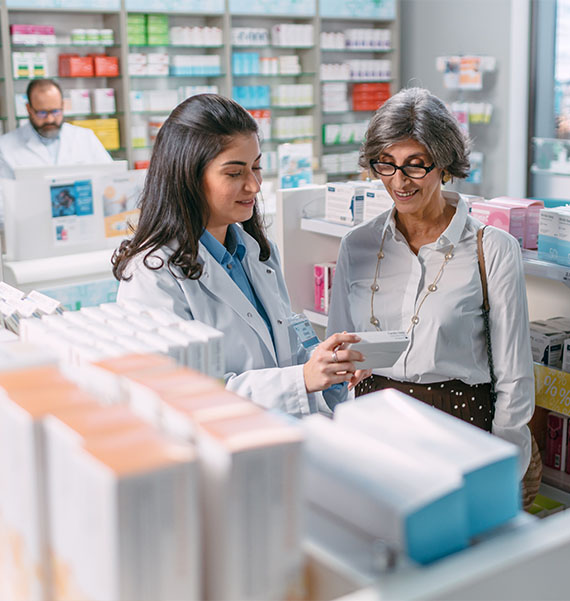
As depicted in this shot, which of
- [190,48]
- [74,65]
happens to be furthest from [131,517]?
[190,48]

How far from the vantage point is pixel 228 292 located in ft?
6.72

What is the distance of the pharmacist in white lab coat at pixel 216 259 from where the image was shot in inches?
75.5

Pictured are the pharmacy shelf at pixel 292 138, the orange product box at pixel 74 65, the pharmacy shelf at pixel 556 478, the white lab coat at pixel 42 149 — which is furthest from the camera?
the pharmacy shelf at pixel 292 138

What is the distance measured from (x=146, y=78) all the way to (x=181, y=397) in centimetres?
752

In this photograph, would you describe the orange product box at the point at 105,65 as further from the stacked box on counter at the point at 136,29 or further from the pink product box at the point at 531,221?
the pink product box at the point at 531,221

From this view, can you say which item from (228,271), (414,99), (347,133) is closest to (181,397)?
(228,271)

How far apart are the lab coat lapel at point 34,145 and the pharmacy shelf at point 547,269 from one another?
5.20m

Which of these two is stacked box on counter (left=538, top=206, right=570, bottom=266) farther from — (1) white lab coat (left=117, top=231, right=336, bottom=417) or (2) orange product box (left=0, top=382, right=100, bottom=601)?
(2) orange product box (left=0, top=382, right=100, bottom=601)

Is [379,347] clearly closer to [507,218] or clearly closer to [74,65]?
[507,218]

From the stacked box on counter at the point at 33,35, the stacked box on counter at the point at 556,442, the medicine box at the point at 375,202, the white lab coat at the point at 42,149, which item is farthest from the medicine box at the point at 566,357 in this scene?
the stacked box on counter at the point at 33,35

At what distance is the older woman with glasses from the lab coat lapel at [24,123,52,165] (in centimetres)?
513

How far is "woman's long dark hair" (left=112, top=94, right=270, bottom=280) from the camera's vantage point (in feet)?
6.79

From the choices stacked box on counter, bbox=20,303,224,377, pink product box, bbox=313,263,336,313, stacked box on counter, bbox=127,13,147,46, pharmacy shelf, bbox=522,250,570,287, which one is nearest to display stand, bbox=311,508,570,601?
stacked box on counter, bbox=20,303,224,377

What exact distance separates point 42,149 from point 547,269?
5336 mm
